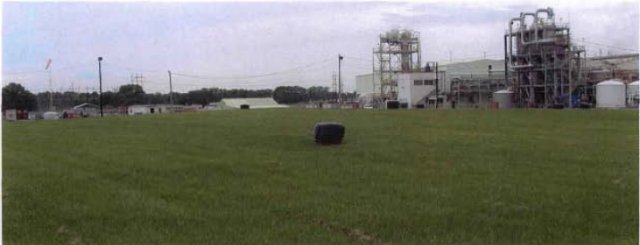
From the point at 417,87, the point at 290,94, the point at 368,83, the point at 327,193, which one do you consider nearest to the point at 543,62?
the point at 417,87

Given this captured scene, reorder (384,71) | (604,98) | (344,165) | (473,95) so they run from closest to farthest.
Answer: (344,165) < (604,98) < (473,95) < (384,71)

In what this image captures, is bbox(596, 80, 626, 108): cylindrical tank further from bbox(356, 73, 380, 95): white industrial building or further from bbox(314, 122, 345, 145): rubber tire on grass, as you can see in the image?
bbox(314, 122, 345, 145): rubber tire on grass

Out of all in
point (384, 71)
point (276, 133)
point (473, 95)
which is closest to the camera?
point (276, 133)

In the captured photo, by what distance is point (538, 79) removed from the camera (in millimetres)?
63562

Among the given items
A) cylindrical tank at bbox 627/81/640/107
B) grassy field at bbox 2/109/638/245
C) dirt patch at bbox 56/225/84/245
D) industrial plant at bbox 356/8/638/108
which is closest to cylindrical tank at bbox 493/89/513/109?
industrial plant at bbox 356/8/638/108

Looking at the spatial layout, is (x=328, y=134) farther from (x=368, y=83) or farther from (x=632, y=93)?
(x=368, y=83)

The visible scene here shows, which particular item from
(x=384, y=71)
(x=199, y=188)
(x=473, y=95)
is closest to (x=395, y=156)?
(x=199, y=188)

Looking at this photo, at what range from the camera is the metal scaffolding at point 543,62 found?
6106 centimetres

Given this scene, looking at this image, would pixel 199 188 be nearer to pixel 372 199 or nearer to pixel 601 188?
pixel 372 199

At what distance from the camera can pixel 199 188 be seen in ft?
32.1

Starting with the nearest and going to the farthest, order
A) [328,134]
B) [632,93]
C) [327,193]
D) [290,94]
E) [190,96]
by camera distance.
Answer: [327,193] → [328,134] → [632,93] → [190,96] → [290,94]

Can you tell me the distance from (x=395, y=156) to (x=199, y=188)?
187 inches

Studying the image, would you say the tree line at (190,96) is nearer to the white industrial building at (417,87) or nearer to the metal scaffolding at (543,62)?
the white industrial building at (417,87)

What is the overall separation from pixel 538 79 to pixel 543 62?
2.10 meters
